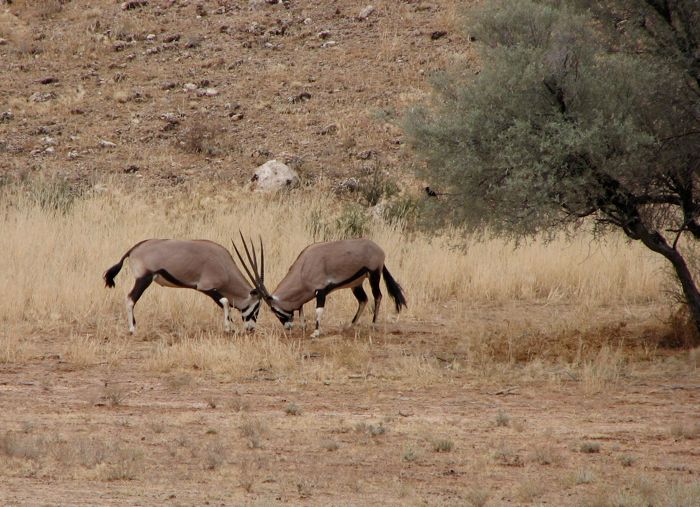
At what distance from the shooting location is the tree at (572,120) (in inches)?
440

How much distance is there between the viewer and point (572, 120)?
37.4 ft

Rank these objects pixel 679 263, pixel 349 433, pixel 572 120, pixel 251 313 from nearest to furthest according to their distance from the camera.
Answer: pixel 349 433 < pixel 572 120 < pixel 679 263 < pixel 251 313

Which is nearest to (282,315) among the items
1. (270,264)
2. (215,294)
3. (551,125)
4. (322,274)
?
(322,274)

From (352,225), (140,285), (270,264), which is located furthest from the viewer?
(352,225)

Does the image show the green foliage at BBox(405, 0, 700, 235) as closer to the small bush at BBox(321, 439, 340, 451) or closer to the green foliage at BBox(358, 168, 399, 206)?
the small bush at BBox(321, 439, 340, 451)

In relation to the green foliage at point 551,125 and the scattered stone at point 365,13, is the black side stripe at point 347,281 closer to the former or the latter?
the green foliage at point 551,125

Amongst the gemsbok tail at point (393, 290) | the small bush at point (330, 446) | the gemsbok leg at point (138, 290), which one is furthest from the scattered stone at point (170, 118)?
the small bush at point (330, 446)

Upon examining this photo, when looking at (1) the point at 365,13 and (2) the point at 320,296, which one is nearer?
(2) the point at 320,296

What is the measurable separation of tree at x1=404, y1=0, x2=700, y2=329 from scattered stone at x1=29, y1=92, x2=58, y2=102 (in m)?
18.4

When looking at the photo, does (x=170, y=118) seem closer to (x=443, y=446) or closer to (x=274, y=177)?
(x=274, y=177)

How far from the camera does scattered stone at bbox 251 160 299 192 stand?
2362 centimetres

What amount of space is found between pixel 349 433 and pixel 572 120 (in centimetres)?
421

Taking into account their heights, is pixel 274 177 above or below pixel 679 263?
below

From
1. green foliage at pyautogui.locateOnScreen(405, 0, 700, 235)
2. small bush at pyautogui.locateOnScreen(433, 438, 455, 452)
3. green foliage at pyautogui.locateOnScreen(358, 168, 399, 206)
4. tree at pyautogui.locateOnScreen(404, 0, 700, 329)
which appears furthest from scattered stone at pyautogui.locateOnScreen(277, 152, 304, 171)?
small bush at pyautogui.locateOnScreen(433, 438, 455, 452)
